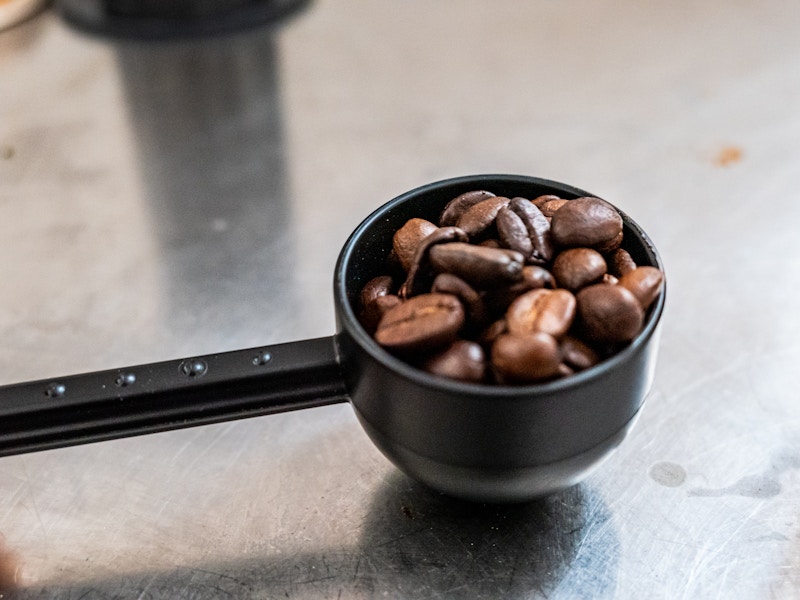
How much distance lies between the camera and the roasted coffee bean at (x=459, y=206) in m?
0.50

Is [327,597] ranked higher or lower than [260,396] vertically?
lower

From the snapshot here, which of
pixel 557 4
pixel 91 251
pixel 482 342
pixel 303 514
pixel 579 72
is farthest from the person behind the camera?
pixel 557 4

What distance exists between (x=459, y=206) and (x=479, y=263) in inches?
3.2

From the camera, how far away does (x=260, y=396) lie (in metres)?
0.47

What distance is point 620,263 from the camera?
0.47 metres

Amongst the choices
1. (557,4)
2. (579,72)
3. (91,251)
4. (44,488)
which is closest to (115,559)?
(44,488)

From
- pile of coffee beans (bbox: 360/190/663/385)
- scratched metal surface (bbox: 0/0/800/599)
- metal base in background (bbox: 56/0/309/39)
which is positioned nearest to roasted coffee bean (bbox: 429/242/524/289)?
pile of coffee beans (bbox: 360/190/663/385)

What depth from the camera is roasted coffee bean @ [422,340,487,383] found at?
0.41m

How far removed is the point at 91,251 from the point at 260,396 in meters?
0.37

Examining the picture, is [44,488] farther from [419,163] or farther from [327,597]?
[419,163]

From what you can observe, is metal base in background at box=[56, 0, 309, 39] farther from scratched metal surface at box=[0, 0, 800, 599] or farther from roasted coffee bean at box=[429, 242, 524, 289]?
roasted coffee bean at box=[429, 242, 524, 289]

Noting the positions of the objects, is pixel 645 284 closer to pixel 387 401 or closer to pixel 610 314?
pixel 610 314

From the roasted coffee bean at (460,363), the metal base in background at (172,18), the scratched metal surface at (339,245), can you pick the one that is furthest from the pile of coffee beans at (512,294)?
the metal base in background at (172,18)

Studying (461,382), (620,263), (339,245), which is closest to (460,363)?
(461,382)
